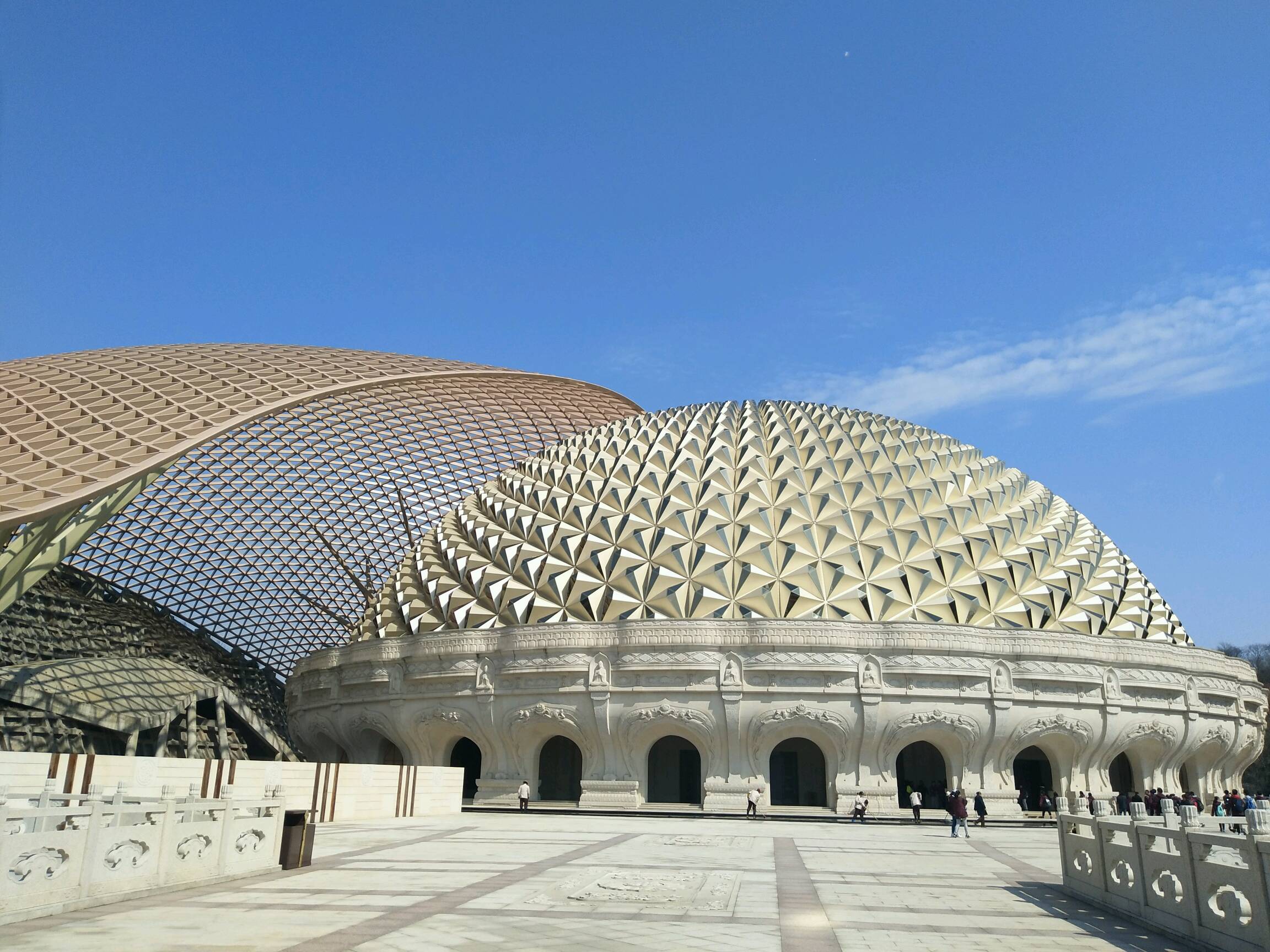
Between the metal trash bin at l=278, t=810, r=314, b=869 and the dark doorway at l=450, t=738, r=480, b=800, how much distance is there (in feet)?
84.8

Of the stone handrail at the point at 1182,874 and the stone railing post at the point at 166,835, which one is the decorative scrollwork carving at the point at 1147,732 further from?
the stone railing post at the point at 166,835

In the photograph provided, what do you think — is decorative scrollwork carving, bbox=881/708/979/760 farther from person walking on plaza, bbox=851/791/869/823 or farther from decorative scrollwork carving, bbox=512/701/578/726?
decorative scrollwork carving, bbox=512/701/578/726

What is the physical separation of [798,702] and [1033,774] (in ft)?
41.5

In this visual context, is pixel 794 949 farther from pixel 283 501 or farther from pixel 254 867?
pixel 283 501

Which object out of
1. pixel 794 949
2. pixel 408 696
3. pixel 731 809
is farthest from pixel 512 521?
pixel 794 949

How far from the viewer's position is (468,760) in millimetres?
41406

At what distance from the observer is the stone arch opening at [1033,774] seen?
37125 millimetres

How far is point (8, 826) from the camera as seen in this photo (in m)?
9.83

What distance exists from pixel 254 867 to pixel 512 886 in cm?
387

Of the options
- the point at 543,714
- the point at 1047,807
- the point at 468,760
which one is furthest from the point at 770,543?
the point at 468,760

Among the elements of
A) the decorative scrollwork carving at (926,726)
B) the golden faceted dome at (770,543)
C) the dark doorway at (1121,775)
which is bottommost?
the dark doorway at (1121,775)

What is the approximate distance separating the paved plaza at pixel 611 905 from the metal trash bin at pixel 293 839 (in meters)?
0.54

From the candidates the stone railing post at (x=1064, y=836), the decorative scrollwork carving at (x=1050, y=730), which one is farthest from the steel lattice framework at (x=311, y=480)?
the stone railing post at (x=1064, y=836)

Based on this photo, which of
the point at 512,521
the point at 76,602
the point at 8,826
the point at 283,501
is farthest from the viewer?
the point at 283,501
